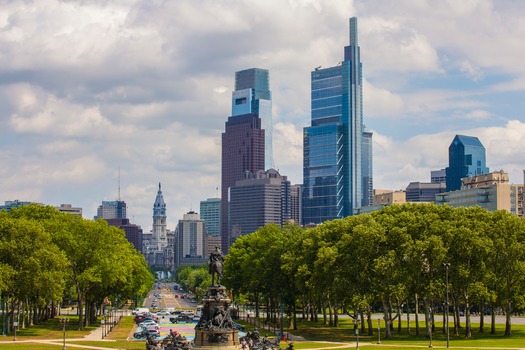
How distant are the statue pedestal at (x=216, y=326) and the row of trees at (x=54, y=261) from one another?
2450 cm

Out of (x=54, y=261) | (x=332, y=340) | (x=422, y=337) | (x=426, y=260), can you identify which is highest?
(x=426, y=260)

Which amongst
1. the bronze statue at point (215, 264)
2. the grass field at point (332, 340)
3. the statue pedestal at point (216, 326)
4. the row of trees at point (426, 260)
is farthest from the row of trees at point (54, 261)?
the row of trees at point (426, 260)

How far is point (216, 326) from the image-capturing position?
277 ft

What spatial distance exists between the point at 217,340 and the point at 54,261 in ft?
95.1

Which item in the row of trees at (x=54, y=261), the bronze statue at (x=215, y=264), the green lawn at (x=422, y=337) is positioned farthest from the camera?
the row of trees at (x=54, y=261)

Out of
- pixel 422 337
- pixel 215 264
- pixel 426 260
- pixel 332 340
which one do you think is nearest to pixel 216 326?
pixel 215 264

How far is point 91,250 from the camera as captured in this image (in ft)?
399

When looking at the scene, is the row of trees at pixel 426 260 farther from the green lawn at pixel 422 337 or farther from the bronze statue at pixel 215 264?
the bronze statue at pixel 215 264

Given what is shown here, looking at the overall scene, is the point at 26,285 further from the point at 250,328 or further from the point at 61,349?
the point at 250,328

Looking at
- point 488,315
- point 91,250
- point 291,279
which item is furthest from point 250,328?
point 488,315

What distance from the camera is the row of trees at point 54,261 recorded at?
10038 cm

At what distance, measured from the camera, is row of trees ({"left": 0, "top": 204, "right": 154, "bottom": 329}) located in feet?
329

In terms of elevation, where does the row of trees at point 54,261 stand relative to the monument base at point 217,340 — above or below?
above

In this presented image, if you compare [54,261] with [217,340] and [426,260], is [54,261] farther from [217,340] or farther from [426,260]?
[426,260]
